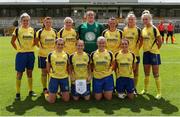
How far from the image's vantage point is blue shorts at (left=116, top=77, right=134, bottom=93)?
29.3 ft

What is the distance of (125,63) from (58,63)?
1454 millimetres

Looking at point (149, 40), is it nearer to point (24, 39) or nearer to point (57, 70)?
point (57, 70)

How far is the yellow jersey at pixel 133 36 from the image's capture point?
9242 mm

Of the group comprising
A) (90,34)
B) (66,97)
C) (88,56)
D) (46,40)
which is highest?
(90,34)

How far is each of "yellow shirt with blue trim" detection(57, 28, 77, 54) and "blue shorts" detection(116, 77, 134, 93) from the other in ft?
4.21

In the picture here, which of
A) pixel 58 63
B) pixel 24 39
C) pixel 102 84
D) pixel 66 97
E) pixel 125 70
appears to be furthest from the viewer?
pixel 24 39

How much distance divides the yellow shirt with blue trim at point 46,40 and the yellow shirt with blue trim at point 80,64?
714 millimetres

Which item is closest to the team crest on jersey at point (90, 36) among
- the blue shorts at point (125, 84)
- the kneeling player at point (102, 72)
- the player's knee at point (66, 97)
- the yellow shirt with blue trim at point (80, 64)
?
the kneeling player at point (102, 72)

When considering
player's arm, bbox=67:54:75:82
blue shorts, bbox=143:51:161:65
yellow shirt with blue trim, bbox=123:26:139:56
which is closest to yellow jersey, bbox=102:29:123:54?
yellow shirt with blue trim, bbox=123:26:139:56

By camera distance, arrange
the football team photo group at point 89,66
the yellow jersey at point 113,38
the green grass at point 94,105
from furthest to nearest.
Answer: the yellow jersey at point 113,38, the football team photo group at point 89,66, the green grass at point 94,105

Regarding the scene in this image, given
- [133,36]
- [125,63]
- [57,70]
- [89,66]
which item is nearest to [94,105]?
[89,66]

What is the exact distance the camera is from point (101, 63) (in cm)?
881

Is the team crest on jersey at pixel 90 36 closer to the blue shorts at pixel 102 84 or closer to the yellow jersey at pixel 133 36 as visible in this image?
the yellow jersey at pixel 133 36

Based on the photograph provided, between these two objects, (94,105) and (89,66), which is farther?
(89,66)
